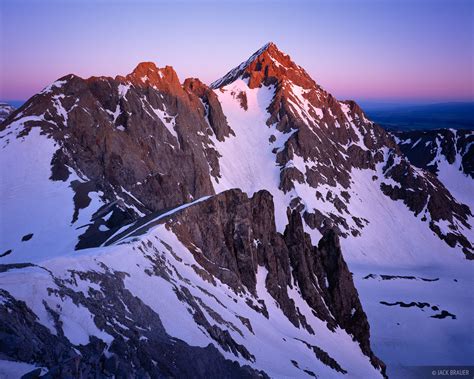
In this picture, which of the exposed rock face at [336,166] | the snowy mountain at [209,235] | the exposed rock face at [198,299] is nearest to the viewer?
the exposed rock face at [198,299]

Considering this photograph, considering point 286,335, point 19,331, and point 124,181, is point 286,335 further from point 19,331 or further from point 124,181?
point 124,181

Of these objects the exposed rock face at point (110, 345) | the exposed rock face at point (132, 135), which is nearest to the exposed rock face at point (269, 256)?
the exposed rock face at point (110, 345)

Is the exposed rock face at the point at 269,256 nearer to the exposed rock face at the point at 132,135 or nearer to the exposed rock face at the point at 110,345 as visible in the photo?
the exposed rock face at the point at 110,345

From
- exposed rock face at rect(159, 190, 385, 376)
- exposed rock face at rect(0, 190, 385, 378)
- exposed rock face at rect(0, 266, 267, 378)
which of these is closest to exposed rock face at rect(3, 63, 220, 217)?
exposed rock face at rect(159, 190, 385, 376)

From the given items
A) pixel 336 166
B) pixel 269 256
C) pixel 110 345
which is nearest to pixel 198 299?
pixel 110 345

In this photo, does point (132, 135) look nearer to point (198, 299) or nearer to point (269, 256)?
point (269, 256)

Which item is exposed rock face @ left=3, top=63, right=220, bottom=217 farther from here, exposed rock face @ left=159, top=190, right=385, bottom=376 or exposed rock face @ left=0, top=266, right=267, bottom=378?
exposed rock face @ left=0, top=266, right=267, bottom=378

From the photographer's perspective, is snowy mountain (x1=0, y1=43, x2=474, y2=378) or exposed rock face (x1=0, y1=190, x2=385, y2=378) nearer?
exposed rock face (x1=0, y1=190, x2=385, y2=378)

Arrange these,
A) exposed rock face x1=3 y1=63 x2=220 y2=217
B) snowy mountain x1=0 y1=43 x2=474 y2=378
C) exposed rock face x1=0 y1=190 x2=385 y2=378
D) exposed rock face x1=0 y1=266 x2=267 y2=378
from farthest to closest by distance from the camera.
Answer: exposed rock face x1=3 y1=63 x2=220 y2=217, snowy mountain x1=0 y1=43 x2=474 y2=378, exposed rock face x1=0 y1=190 x2=385 y2=378, exposed rock face x1=0 y1=266 x2=267 y2=378
